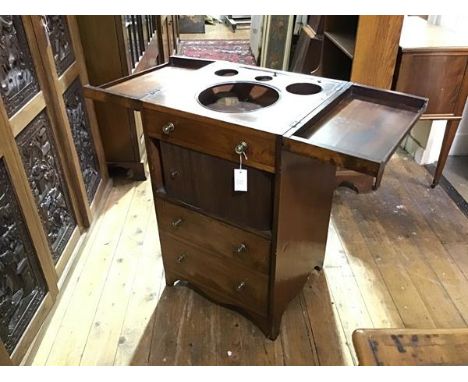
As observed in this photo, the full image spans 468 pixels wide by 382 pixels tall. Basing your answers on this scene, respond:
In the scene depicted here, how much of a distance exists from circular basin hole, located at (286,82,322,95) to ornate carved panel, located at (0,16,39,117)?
2.92 feet

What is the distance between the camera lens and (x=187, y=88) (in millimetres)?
1282

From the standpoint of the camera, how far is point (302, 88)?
1.29 meters

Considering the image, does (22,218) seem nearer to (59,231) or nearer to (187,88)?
(59,231)

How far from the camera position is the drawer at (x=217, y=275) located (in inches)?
52.4

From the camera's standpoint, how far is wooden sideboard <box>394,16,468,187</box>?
71.4 inches

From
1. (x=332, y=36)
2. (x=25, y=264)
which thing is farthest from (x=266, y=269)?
(x=332, y=36)


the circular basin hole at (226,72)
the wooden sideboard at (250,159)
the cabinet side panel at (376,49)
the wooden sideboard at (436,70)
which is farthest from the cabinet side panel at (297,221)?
the wooden sideboard at (436,70)

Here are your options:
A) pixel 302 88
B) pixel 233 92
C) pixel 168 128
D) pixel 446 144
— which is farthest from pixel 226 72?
pixel 446 144

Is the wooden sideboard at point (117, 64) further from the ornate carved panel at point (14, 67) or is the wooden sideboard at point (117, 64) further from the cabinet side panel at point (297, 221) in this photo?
the cabinet side panel at point (297, 221)

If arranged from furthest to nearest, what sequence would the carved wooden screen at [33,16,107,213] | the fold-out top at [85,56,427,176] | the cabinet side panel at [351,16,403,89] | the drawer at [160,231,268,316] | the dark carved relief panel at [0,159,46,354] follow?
the cabinet side panel at [351,16,403,89] → the carved wooden screen at [33,16,107,213] → the drawer at [160,231,268,316] → the dark carved relief panel at [0,159,46,354] → the fold-out top at [85,56,427,176]

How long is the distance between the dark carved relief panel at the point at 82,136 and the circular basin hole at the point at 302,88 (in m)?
0.98

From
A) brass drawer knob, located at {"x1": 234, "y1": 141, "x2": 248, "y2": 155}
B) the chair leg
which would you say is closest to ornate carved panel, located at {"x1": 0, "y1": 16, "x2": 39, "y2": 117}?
brass drawer knob, located at {"x1": 234, "y1": 141, "x2": 248, "y2": 155}

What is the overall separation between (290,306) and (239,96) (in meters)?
0.83

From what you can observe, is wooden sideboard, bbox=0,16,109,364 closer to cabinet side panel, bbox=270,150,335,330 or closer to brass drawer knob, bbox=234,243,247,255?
brass drawer knob, bbox=234,243,247,255
